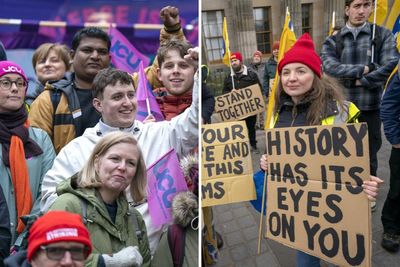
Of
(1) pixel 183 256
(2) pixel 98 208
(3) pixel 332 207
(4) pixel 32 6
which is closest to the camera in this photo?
(2) pixel 98 208

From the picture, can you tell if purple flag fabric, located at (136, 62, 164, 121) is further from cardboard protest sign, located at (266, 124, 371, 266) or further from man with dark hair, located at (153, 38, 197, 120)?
cardboard protest sign, located at (266, 124, 371, 266)

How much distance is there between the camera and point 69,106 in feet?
7.33

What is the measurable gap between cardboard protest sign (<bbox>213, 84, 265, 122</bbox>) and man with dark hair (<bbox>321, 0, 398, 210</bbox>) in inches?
72.9

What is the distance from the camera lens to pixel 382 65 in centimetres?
300

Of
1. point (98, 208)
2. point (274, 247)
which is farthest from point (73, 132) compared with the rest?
point (274, 247)

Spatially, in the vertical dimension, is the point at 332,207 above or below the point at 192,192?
below

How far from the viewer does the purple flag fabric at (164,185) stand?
5.94 feet

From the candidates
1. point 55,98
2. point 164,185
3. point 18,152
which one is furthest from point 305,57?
point 18,152

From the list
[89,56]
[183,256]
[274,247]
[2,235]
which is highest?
[89,56]

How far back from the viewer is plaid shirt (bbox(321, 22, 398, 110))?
3.01 meters

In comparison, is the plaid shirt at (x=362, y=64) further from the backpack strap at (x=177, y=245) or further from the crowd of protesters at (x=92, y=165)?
the backpack strap at (x=177, y=245)

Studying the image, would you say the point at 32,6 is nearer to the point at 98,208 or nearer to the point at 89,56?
the point at 89,56

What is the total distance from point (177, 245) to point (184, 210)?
0.17 meters

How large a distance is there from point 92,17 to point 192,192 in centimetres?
469
